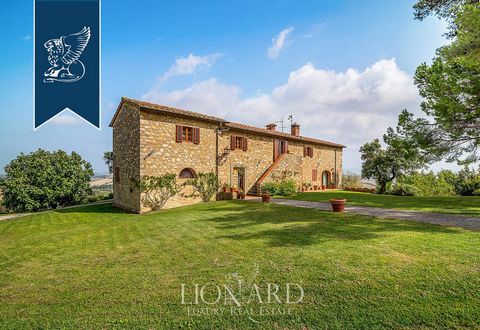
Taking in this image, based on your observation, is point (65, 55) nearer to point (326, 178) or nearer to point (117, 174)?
point (117, 174)

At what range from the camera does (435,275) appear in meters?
4.09

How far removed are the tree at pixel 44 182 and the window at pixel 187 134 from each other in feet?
44.3

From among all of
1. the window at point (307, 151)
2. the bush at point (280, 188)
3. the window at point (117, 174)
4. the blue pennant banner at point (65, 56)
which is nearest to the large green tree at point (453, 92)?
the bush at point (280, 188)

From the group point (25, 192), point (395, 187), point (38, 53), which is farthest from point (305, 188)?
point (25, 192)

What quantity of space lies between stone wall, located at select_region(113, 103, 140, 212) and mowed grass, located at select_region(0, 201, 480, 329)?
6303mm

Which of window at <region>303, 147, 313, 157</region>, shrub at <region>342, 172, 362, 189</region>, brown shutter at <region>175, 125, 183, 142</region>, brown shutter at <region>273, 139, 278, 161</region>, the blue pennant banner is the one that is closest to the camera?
the blue pennant banner

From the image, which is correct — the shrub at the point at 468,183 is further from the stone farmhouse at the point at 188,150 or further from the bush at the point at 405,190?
the stone farmhouse at the point at 188,150

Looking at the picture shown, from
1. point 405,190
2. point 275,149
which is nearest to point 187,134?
point 275,149

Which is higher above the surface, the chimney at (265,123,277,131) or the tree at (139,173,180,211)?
the chimney at (265,123,277,131)

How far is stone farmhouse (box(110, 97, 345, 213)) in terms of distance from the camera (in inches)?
546

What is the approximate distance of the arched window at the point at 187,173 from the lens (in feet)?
50.3

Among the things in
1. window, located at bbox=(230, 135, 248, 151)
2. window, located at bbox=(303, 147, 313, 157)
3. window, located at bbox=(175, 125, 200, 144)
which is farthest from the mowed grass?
window, located at bbox=(303, 147, 313, 157)

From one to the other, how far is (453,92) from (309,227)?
8.60 metres

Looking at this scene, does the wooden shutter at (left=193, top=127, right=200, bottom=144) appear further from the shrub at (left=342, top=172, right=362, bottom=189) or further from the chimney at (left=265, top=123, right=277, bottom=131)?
the shrub at (left=342, top=172, right=362, bottom=189)
